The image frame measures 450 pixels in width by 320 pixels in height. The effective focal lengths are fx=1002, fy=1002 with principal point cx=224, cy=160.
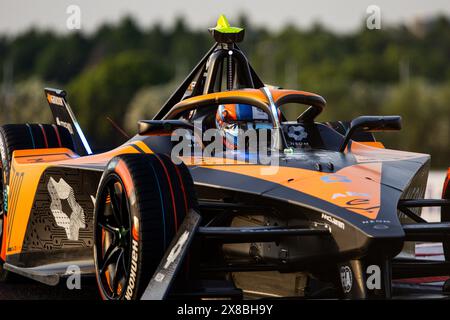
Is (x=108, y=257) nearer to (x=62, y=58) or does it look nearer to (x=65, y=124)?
(x=65, y=124)

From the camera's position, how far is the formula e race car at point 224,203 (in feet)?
22.3

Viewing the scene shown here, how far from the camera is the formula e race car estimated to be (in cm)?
679

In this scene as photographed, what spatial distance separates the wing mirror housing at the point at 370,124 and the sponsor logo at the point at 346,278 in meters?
1.68

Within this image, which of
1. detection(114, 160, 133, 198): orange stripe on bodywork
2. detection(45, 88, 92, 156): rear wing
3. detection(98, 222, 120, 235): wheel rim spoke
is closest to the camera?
detection(114, 160, 133, 198): orange stripe on bodywork

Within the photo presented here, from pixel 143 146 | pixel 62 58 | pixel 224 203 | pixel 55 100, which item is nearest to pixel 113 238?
pixel 224 203

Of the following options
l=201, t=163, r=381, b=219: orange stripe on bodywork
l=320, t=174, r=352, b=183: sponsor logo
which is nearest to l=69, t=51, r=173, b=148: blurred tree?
l=201, t=163, r=381, b=219: orange stripe on bodywork

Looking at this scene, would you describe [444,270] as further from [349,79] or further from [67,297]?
[349,79]

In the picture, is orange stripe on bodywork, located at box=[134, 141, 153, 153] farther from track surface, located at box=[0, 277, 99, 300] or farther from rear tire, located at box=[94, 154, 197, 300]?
track surface, located at box=[0, 277, 99, 300]

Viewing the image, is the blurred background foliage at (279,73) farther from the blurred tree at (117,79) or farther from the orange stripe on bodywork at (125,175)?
the orange stripe on bodywork at (125,175)

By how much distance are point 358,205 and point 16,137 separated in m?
4.41

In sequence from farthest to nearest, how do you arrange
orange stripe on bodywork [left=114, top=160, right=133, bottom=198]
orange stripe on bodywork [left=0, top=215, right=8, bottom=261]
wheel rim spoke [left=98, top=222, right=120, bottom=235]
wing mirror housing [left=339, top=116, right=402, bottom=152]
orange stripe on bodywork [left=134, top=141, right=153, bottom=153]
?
orange stripe on bodywork [left=0, top=215, right=8, bottom=261] → orange stripe on bodywork [left=134, top=141, right=153, bottom=153] → wing mirror housing [left=339, top=116, right=402, bottom=152] → wheel rim spoke [left=98, top=222, right=120, bottom=235] → orange stripe on bodywork [left=114, top=160, right=133, bottom=198]

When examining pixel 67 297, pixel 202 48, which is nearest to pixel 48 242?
pixel 67 297

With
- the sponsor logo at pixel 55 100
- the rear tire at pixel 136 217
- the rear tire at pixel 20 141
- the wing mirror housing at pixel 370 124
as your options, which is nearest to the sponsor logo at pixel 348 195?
the rear tire at pixel 136 217

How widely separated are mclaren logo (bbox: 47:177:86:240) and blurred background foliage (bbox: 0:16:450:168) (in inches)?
1174
